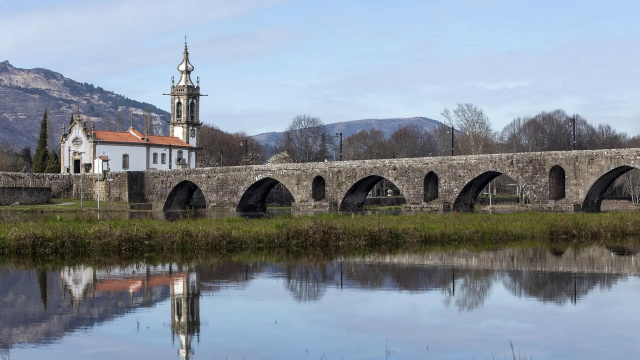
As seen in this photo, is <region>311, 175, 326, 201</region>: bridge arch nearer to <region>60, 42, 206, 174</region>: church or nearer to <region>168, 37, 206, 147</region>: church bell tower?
<region>60, 42, 206, 174</region>: church

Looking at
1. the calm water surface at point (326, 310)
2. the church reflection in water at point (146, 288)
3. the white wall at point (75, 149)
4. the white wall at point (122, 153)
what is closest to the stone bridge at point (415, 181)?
the white wall at point (122, 153)

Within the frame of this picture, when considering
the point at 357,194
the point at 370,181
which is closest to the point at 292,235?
the point at 370,181

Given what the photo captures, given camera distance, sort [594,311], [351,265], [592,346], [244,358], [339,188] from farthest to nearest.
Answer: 1. [339,188]
2. [351,265]
3. [594,311]
4. [592,346]
5. [244,358]

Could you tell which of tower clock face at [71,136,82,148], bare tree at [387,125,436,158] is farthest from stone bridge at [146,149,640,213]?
bare tree at [387,125,436,158]

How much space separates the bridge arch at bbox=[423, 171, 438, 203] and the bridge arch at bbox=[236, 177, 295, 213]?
13.0m

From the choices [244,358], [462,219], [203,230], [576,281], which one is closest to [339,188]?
[462,219]

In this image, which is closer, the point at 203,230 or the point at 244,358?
the point at 244,358

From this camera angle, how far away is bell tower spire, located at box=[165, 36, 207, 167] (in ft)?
281

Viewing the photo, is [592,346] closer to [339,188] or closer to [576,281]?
[576,281]

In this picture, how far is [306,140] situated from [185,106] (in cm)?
1736

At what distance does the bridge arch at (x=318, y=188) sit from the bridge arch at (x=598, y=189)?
19219 millimetres

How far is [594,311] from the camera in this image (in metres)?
15.5

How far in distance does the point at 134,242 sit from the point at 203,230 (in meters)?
2.29

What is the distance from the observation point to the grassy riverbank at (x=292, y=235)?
23531mm
